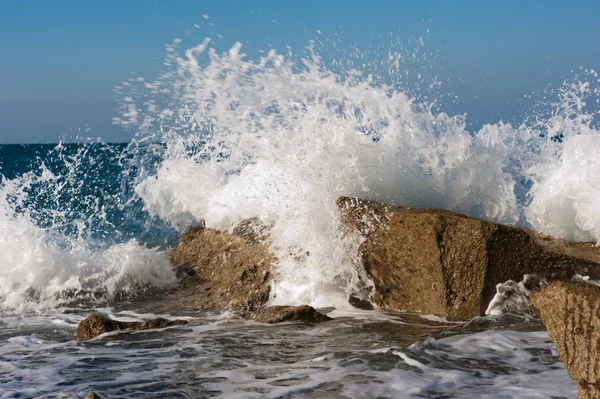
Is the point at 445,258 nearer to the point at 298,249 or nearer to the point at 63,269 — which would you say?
the point at 298,249

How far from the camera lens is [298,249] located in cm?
563

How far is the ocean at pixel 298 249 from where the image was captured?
3.47 meters

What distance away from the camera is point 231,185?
681 centimetres

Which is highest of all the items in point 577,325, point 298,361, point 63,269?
point 63,269

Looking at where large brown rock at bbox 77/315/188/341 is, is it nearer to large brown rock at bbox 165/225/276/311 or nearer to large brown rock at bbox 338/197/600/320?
large brown rock at bbox 165/225/276/311

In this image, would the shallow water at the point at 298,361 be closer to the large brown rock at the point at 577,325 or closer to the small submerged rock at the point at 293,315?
the small submerged rock at the point at 293,315

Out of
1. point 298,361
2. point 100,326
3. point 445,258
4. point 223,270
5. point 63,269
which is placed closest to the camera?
point 298,361

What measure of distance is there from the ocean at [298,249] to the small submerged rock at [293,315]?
0.10 m

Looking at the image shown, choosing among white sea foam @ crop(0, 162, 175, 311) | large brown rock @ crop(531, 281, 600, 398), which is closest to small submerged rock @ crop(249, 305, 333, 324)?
white sea foam @ crop(0, 162, 175, 311)

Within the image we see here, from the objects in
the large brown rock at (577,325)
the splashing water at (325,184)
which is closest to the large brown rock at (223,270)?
the splashing water at (325,184)

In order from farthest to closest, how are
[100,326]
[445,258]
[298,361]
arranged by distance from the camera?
[445,258]
[100,326]
[298,361]

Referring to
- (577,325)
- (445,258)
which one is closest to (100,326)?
(445,258)

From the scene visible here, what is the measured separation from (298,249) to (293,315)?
0.99 m

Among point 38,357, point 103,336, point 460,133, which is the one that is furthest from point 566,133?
point 38,357
